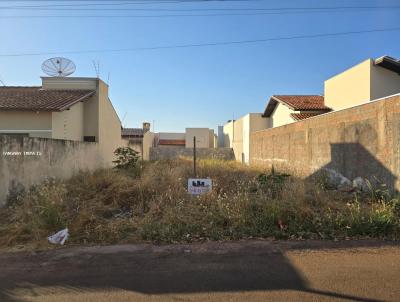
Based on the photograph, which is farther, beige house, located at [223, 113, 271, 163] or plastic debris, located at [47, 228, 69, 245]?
beige house, located at [223, 113, 271, 163]

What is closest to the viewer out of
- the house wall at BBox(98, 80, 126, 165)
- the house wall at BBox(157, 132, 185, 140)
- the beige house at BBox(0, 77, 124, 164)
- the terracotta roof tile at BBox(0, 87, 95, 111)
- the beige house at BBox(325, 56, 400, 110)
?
the terracotta roof tile at BBox(0, 87, 95, 111)

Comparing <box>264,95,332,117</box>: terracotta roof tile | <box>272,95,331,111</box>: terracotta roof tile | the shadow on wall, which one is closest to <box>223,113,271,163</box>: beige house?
<box>264,95,332,117</box>: terracotta roof tile

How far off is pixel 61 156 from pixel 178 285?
331 inches

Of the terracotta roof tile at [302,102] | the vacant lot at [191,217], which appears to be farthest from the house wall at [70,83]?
the terracotta roof tile at [302,102]

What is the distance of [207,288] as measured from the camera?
3.95 m

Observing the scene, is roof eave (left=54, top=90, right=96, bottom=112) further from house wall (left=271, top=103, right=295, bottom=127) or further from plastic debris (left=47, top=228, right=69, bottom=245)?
house wall (left=271, top=103, right=295, bottom=127)

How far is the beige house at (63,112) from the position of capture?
14.4 meters

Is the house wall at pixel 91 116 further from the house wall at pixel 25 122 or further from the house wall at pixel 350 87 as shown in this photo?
the house wall at pixel 350 87

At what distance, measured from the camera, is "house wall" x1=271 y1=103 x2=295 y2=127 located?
2394cm

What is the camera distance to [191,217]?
667 cm

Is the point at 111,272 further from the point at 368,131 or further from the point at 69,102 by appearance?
the point at 69,102

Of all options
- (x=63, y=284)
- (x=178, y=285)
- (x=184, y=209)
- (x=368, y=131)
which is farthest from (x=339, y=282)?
(x=368, y=131)

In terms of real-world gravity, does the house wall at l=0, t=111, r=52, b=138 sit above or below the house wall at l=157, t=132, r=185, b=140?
below

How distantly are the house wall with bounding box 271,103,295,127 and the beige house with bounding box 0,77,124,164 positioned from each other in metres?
11.8
